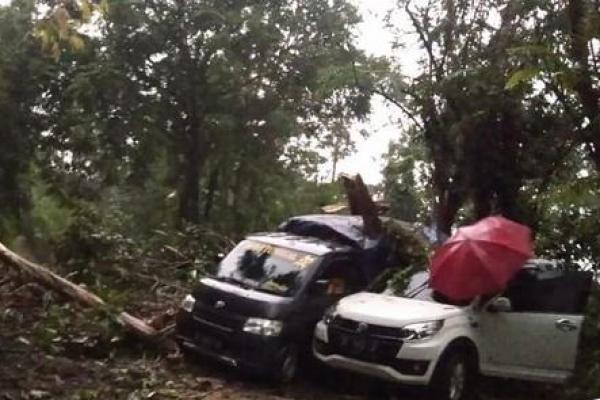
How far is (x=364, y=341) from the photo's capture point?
915 cm

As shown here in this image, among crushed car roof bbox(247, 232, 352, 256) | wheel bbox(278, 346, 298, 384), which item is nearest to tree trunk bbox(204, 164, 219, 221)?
crushed car roof bbox(247, 232, 352, 256)

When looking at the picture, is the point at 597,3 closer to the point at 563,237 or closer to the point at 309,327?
the point at 563,237

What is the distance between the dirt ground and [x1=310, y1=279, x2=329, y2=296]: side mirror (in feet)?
3.41

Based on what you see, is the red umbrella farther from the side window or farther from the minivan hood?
the side window

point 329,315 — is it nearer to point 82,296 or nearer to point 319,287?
point 319,287

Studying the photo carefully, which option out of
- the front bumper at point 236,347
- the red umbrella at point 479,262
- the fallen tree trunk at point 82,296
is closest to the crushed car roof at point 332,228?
the red umbrella at point 479,262

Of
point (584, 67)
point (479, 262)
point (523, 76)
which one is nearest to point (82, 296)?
point (479, 262)

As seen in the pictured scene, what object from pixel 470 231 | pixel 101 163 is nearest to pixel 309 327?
pixel 470 231

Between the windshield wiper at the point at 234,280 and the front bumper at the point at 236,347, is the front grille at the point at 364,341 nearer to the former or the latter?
the front bumper at the point at 236,347

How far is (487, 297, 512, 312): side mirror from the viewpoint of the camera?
9578 mm

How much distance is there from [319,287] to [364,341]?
1.18 meters

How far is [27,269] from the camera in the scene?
1163 centimetres

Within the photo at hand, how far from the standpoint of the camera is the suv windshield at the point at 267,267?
1000 cm

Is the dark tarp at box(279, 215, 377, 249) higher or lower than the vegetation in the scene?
lower
